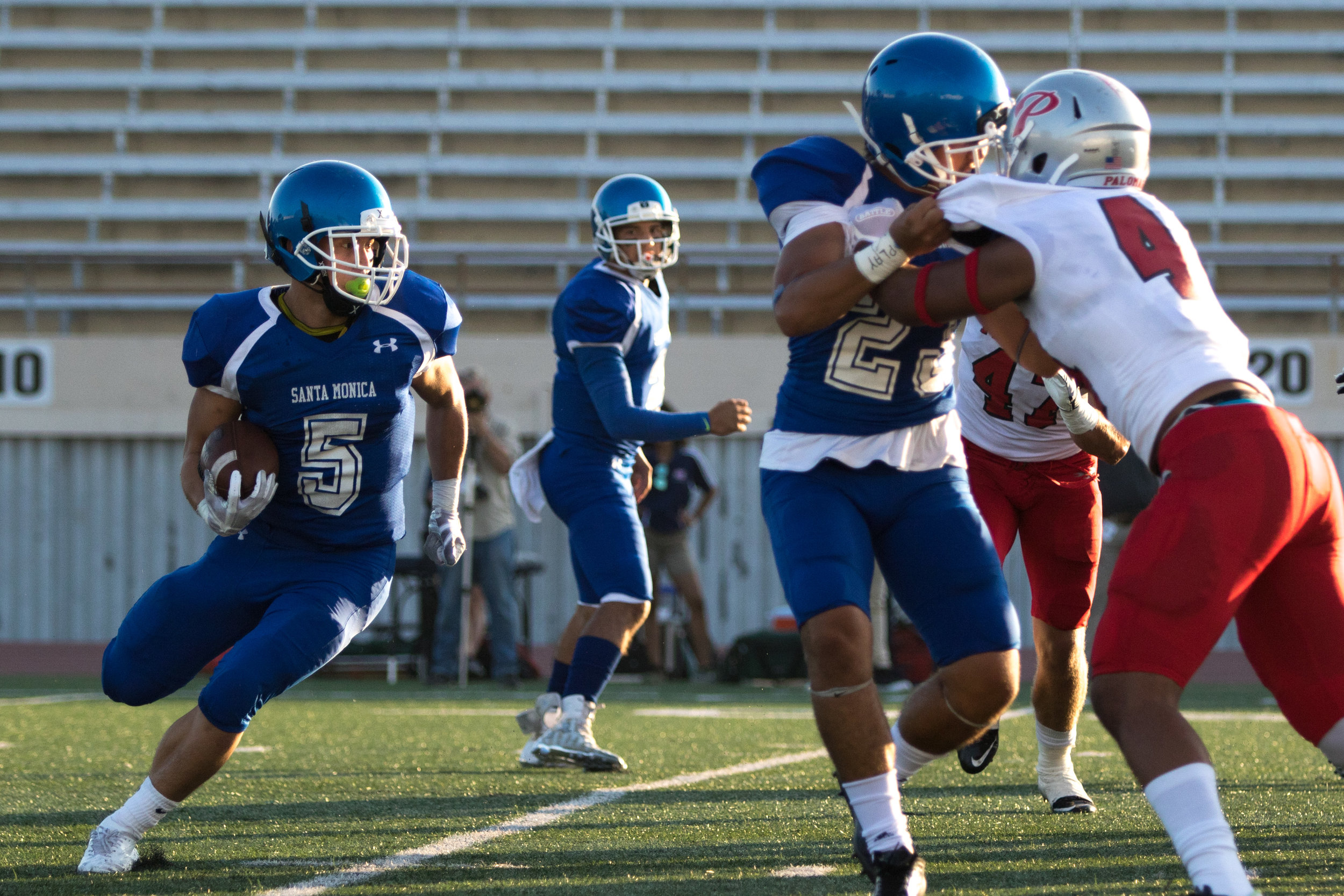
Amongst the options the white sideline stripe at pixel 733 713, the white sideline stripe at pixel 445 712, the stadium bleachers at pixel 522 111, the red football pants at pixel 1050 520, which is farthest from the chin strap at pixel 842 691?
the stadium bleachers at pixel 522 111

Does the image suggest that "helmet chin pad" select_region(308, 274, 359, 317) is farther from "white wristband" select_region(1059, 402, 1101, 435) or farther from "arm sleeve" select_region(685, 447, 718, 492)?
"arm sleeve" select_region(685, 447, 718, 492)

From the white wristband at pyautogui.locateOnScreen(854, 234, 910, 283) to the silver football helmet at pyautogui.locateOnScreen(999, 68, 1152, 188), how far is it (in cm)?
41

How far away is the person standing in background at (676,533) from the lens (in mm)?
9984

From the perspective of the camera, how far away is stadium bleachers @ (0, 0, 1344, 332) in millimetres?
14531

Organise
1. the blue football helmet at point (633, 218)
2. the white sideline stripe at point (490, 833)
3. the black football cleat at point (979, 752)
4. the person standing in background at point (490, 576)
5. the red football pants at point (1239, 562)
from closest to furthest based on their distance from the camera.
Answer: the red football pants at point (1239, 562), the white sideline stripe at point (490, 833), the black football cleat at point (979, 752), the blue football helmet at point (633, 218), the person standing in background at point (490, 576)

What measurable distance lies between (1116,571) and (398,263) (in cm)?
171

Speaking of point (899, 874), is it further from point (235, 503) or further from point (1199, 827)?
point (235, 503)

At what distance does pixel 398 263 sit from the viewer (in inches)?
132

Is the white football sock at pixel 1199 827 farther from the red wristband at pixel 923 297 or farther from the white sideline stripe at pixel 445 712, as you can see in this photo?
the white sideline stripe at pixel 445 712

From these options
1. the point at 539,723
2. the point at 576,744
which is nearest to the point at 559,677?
the point at 539,723

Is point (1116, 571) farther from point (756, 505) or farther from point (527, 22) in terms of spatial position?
point (527, 22)

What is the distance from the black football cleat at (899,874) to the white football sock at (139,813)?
1.49 metres

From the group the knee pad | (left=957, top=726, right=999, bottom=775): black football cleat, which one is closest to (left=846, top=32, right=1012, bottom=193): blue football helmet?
(left=957, top=726, right=999, bottom=775): black football cleat

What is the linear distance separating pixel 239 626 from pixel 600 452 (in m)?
1.92
